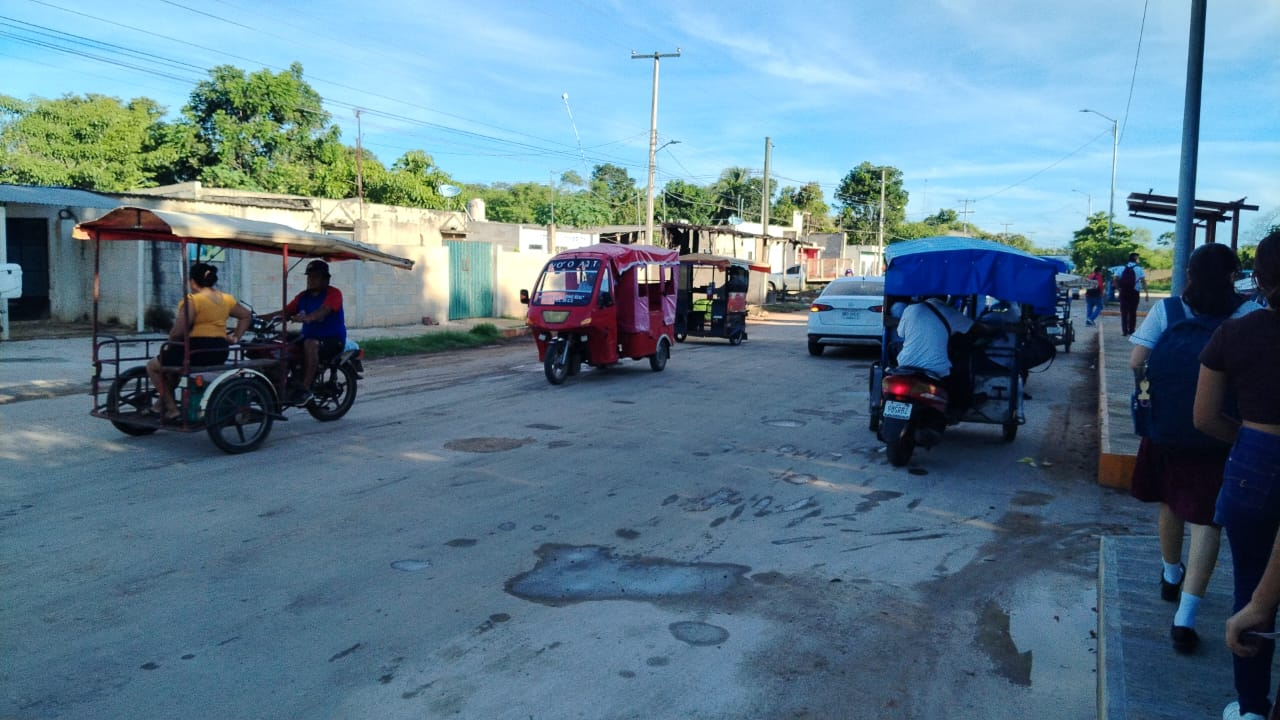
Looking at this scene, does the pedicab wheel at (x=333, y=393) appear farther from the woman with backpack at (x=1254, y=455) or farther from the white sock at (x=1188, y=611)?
the woman with backpack at (x=1254, y=455)

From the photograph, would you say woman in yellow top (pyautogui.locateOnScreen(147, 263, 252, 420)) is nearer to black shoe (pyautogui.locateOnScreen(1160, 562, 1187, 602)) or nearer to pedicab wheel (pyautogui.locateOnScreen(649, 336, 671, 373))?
black shoe (pyautogui.locateOnScreen(1160, 562, 1187, 602))

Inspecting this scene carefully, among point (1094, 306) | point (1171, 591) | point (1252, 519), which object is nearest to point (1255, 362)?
point (1252, 519)

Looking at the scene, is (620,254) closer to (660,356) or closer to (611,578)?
(660,356)

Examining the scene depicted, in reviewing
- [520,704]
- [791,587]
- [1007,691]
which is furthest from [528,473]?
[1007,691]

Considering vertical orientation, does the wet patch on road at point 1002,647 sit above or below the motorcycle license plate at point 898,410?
below

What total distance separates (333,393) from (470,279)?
1547 centimetres

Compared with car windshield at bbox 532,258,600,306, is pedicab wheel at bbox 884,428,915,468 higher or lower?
lower

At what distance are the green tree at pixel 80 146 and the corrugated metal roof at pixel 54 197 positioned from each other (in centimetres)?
1425

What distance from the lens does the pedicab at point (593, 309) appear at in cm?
1374

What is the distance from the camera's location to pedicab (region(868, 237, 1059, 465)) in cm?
829

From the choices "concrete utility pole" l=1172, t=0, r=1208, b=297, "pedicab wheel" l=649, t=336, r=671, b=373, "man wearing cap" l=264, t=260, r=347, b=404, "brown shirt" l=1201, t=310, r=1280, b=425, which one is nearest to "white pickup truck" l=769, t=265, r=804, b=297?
"pedicab wheel" l=649, t=336, r=671, b=373

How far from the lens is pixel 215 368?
846 centimetres

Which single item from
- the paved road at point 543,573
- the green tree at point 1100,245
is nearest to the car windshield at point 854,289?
the paved road at point 543,573

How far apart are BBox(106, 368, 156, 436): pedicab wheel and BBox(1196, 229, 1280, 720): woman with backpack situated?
8.59 m
